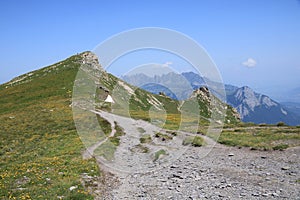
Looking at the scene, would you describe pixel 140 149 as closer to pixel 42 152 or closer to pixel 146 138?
pixel 146 138

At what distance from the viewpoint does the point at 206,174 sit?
21141 mm

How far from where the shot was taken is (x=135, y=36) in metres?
22.6

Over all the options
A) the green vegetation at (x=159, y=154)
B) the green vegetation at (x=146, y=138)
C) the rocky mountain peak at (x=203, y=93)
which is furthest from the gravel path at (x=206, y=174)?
the rocky mountain peak at (x=203, y=93)

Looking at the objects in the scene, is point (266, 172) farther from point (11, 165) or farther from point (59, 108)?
point (59, 108)

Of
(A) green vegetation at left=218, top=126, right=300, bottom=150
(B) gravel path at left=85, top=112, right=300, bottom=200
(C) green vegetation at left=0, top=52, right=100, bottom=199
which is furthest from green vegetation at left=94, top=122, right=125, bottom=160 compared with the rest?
(A) green vegetation at left=218, top=126, right=300, bottom=150

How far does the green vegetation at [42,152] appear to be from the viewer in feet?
64.3

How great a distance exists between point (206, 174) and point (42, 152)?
20.1 meters

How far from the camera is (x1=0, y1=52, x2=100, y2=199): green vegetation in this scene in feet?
64.3

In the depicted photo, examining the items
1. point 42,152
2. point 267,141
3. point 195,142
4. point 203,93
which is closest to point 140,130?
point 195,142

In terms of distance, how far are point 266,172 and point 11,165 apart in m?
23.3

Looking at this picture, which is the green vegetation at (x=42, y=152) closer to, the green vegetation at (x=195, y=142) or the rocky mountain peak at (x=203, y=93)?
the green vegetation at (x=195, y=142)

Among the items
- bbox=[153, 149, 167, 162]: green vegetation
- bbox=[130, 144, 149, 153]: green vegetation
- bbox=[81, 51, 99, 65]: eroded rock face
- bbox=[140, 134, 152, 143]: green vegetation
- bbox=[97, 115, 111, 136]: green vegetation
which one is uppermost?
bbox=[81, 51, 99, 65]: eroded rock face

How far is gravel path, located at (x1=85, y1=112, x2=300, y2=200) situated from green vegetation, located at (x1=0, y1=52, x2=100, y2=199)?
9.54 feet

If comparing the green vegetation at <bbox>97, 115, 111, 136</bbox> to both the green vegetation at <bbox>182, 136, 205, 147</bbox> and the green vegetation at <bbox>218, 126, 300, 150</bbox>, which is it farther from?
the green vegetation at <bbox>218, 126, 300, 150</bbox>
